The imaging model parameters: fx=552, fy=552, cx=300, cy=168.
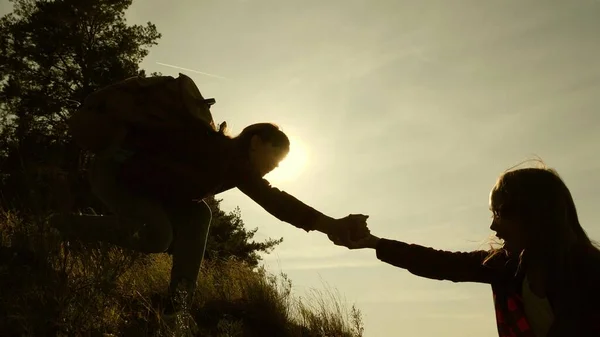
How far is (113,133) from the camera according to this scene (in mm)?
3543

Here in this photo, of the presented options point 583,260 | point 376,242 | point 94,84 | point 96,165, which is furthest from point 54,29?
point 583,260

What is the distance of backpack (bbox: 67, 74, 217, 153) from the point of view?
353 centimetres

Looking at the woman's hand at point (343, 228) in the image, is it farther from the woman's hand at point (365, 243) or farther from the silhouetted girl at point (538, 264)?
the silhouetted girl at point (538, 264)

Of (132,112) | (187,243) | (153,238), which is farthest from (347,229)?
(132,112)

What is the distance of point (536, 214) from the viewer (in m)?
2.74

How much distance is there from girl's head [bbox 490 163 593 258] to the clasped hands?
1.08 metres

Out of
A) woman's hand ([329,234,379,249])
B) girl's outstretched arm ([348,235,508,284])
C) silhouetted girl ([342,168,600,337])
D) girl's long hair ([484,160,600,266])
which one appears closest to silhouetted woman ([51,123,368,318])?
woman's hand ([329,234,379,249])

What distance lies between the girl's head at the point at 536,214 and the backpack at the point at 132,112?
1.91m

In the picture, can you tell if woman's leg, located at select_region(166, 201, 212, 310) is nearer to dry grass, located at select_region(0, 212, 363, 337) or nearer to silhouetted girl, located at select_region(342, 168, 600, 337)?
dry grass, located at select_region(0, 212, 363, 337)

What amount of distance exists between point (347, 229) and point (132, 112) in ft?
5.41

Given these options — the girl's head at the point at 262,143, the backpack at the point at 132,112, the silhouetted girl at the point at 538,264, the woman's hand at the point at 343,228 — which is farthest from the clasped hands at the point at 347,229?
the backpack at the point at 132,112

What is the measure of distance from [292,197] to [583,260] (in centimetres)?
191

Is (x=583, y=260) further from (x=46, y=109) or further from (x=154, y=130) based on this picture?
(x=46, y=109)

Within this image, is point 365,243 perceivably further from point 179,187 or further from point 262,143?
point 179,187
